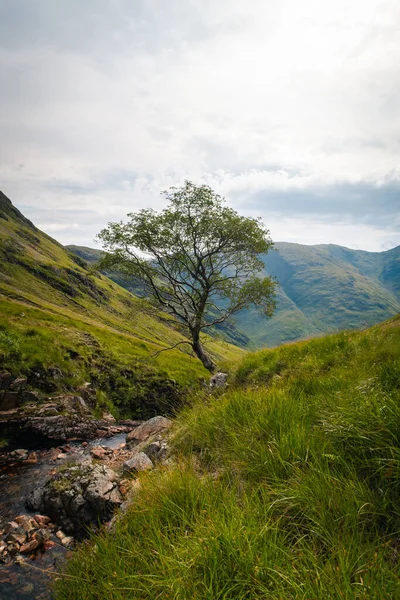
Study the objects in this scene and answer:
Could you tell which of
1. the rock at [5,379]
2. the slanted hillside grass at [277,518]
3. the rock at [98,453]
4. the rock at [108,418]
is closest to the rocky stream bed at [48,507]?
the rock at [98,453]

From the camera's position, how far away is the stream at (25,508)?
700 centimetres

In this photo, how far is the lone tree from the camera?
25203 millimetres

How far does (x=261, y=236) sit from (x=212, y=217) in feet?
15.6

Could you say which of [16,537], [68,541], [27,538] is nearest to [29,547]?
[27,538]

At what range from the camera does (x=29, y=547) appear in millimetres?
8297

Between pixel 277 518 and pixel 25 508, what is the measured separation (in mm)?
11156

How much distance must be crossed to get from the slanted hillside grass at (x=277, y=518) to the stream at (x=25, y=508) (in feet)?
4.05

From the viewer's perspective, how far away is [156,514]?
13.8ft

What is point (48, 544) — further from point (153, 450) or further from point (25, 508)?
point (153, 450)

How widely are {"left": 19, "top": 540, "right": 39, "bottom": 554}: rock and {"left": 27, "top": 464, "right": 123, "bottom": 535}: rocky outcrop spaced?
35.9 inches

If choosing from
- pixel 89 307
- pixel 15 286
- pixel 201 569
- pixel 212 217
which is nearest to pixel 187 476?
pixel 201 569

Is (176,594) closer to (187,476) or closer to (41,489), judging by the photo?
(187,476)

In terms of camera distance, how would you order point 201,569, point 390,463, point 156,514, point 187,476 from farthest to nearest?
point 187,476 < point 156,514 < point 390,463 < point 201,569

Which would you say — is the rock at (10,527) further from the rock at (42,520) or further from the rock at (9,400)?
the rock at (9,400)
